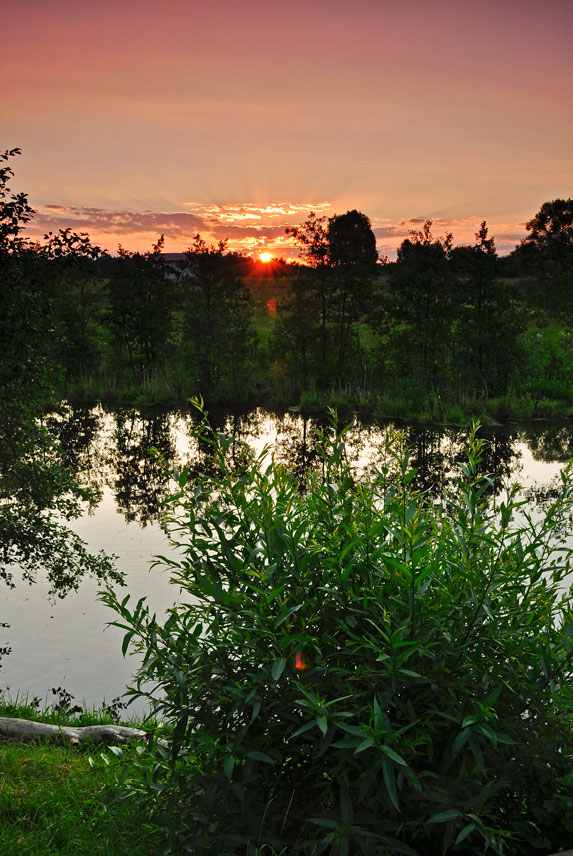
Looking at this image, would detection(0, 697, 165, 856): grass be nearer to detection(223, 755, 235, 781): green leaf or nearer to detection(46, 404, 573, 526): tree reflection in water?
detection(223, 755, 235, 781): green leaf

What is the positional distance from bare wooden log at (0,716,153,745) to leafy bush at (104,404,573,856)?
2.22 metres

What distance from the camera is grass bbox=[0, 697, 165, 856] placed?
137 inches

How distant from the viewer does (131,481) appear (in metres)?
17.7

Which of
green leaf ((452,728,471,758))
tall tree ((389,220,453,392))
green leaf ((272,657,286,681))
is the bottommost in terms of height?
green leaf ((452,728,471,758))

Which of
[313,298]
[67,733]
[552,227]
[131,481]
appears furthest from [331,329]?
[67,733]

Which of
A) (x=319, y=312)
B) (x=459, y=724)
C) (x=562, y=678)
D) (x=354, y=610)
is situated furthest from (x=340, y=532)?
(x=319, y=312)

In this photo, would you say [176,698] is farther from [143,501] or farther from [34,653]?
[143,501]

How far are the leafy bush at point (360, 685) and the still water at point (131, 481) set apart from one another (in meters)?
1.35

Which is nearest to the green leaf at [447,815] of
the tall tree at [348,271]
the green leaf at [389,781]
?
the green leaf at [389,781]

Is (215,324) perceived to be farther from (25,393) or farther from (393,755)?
(393,755)

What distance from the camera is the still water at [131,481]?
26.4 ft

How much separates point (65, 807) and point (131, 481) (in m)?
14.0

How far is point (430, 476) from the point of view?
1686 cm

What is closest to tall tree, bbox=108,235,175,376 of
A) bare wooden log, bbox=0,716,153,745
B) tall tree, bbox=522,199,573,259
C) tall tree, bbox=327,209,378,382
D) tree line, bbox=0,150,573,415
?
tree line, bbox=0,150,573,415
